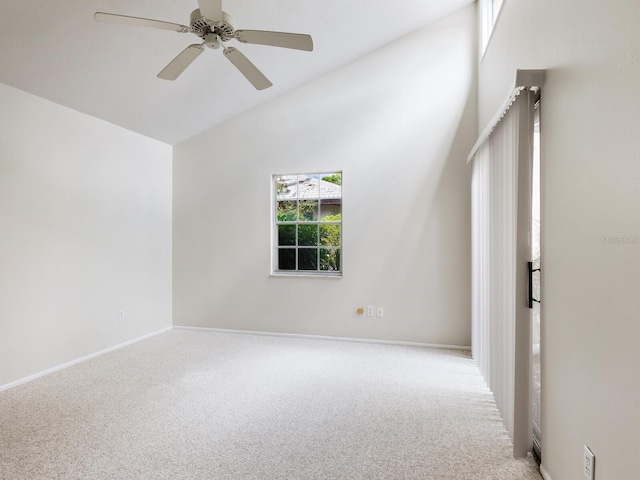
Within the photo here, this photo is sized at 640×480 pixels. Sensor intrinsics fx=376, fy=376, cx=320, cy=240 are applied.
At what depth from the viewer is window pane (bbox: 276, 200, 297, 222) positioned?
5062 mm

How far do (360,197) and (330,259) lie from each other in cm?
90

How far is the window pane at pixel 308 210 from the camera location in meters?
4.98

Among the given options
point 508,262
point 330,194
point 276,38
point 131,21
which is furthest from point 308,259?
point 131,21

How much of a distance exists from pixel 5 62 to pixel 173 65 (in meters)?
1.53

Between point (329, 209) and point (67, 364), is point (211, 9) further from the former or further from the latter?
point (67, 364)

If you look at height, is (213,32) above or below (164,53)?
below

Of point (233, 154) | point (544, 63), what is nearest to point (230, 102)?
point (233, 154)

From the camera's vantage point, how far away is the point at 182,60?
2.44 meters

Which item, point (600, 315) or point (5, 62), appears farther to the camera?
point (5, 62)

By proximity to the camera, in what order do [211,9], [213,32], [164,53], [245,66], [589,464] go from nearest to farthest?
[589,464], [211,9], [213,32], [245,66], [164,53]

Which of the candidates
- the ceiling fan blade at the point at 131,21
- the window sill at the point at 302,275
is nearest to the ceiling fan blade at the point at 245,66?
the ceiling fan blade at the point at 131,21

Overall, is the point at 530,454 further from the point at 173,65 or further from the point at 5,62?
the point at 5,62

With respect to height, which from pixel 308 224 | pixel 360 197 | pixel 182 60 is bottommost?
pixel 308 224

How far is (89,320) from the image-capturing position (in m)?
4.02
